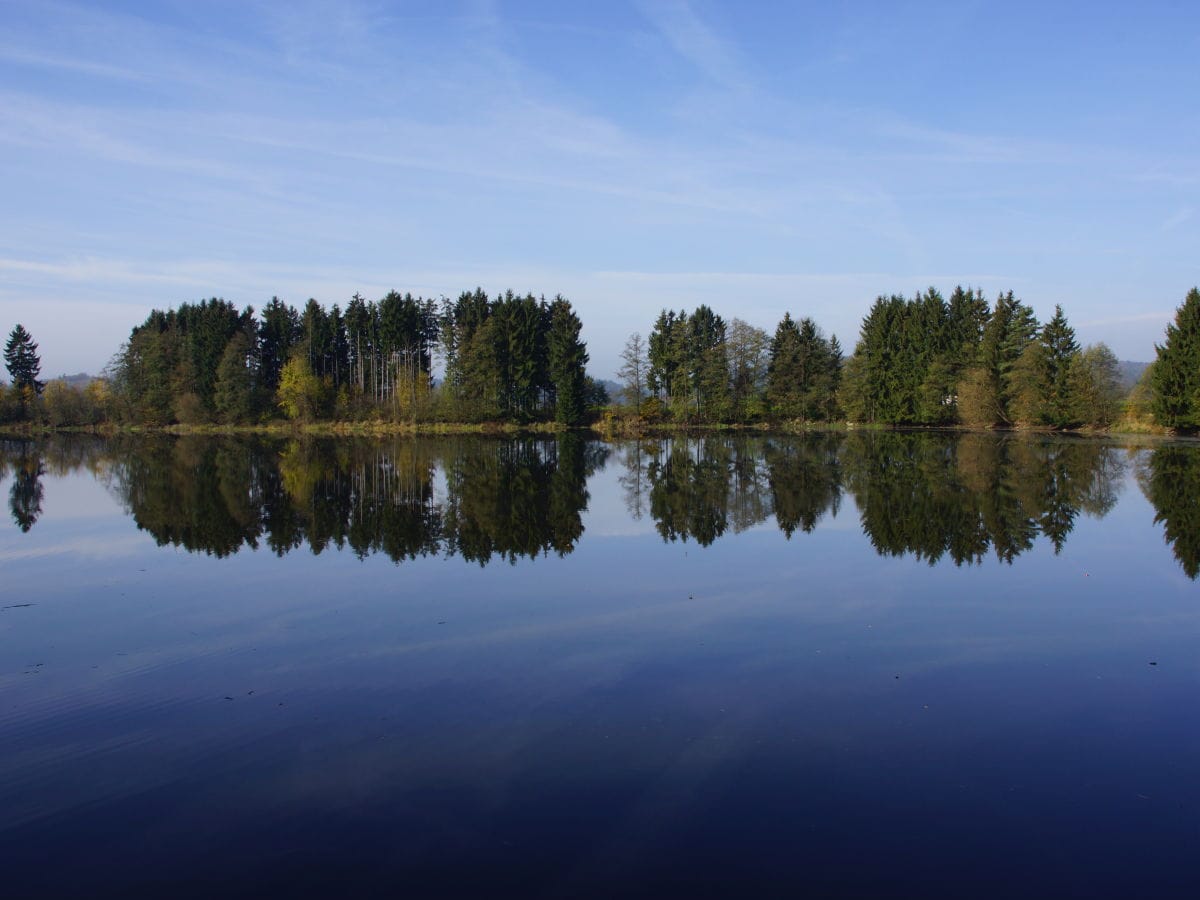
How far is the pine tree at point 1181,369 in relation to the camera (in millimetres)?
45219

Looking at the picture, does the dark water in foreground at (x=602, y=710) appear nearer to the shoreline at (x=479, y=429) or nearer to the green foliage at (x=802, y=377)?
the shoreline at (x=479, y=429)

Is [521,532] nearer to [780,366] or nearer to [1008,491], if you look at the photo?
[1008,491]

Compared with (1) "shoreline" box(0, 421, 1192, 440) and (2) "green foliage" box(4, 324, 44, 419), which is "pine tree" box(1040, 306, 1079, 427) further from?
(2) "green foliage" box(4, 324, 44, 419)

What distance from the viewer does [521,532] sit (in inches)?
→ 618

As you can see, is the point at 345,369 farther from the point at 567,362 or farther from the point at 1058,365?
the point at 1058,365

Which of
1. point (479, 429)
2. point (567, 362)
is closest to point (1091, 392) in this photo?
point (567, 362)

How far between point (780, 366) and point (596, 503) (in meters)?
53.1

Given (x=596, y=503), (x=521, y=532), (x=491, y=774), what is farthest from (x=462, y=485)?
(x=491, y=774)

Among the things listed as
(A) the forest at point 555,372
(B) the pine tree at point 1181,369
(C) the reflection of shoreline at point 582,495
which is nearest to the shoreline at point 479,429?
(A) the forest at point 555,372

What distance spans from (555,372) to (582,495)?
152 feet

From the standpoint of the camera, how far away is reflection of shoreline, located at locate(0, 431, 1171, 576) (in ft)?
49.2

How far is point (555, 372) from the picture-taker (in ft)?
222

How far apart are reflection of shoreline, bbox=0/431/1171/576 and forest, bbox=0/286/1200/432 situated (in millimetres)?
18964

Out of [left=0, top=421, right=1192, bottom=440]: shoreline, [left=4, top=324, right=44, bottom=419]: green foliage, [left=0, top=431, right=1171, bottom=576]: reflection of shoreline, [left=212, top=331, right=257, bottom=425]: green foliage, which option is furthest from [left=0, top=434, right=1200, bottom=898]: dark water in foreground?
[left=4, top=324, right=44, bottom=419]: green foliage
